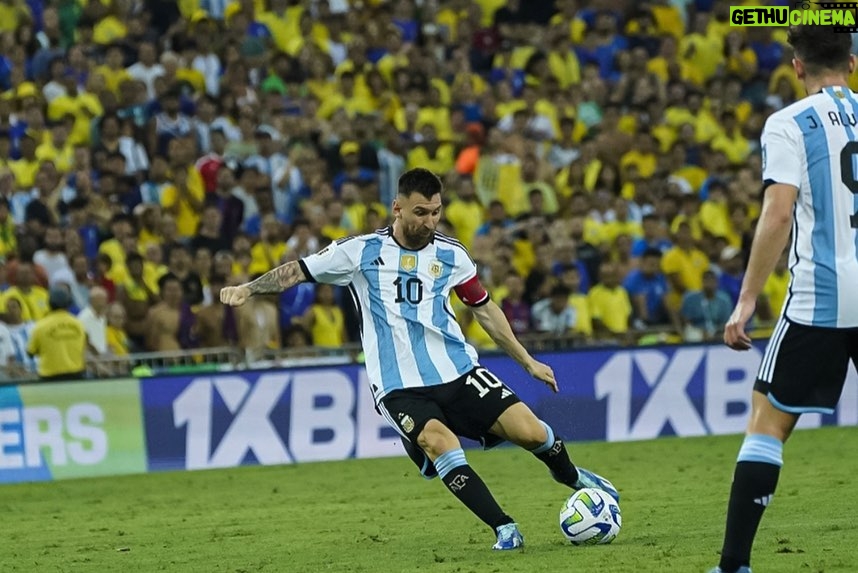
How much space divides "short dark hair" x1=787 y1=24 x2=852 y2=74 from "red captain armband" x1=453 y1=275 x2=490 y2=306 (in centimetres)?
328

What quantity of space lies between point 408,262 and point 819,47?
134 inches

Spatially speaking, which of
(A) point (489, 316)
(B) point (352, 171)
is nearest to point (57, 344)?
(B) point (352, 171)

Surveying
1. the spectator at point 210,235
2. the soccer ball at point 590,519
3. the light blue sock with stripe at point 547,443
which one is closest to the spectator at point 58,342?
the spectator at point 210,235

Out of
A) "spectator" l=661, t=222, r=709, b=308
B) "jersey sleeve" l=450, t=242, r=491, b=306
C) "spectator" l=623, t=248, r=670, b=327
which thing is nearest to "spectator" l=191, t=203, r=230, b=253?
"spectator" l=623, t=248, r=670, b=327

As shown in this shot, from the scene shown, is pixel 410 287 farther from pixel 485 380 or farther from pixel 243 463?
pixel 243 463

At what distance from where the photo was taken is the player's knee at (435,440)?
30.0ft

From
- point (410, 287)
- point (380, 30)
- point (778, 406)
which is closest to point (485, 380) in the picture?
point (410, 287)

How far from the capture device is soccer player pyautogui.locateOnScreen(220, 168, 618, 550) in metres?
9.18

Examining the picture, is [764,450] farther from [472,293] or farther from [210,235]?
[210,235]

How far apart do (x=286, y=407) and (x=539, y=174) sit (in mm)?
5813

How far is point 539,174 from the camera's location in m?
20.8

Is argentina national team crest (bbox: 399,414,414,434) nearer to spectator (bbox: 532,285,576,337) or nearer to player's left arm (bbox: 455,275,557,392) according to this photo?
player's left arm (bbox: 455,275,557,392)

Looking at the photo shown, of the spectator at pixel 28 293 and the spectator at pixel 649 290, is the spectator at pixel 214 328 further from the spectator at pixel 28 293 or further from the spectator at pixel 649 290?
the spectator at pixel 649 290

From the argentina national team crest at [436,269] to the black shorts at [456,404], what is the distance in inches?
25.4
